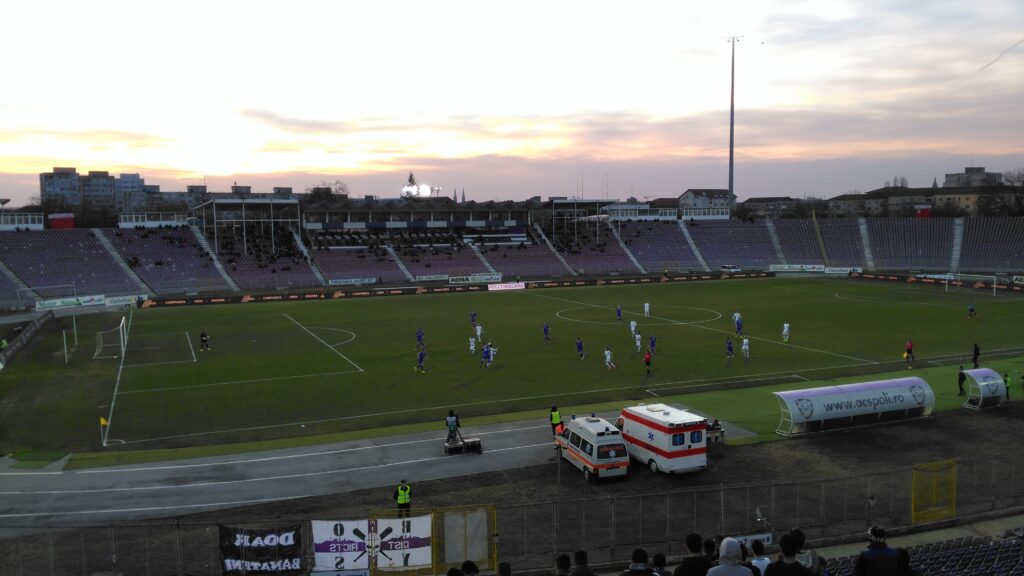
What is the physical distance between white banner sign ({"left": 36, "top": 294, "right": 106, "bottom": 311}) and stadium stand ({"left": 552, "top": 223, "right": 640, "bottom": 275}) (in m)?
59.2

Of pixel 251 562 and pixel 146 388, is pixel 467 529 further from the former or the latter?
pixel 146 388

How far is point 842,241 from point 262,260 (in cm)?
8438

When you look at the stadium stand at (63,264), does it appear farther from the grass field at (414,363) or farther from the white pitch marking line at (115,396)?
the white pitch marking line at (115,396)

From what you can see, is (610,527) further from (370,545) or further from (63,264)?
(63,264)

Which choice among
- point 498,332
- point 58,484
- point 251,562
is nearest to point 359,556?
point 251,562

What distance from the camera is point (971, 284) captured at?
254 feet

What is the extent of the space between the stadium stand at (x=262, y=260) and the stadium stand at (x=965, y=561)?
261 feet

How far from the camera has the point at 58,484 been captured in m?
21.4

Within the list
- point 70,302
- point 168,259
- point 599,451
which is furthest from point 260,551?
point 168,259

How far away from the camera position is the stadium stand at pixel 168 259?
80312mm

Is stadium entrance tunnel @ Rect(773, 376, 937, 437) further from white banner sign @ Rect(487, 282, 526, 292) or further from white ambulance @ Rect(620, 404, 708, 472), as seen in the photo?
white banner sign @ Rect(487, 282, 526, 292)

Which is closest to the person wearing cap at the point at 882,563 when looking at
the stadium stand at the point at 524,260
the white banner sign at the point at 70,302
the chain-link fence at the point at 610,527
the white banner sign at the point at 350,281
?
the chain-link fence at the point at 610,527

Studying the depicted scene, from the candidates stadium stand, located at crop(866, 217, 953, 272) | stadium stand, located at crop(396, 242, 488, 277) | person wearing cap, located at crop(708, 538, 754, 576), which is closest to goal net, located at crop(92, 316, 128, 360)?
person wearing cap, located at crop(708, 538, 754, 576)

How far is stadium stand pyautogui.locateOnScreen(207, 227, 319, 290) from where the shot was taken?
85000 millimetres
